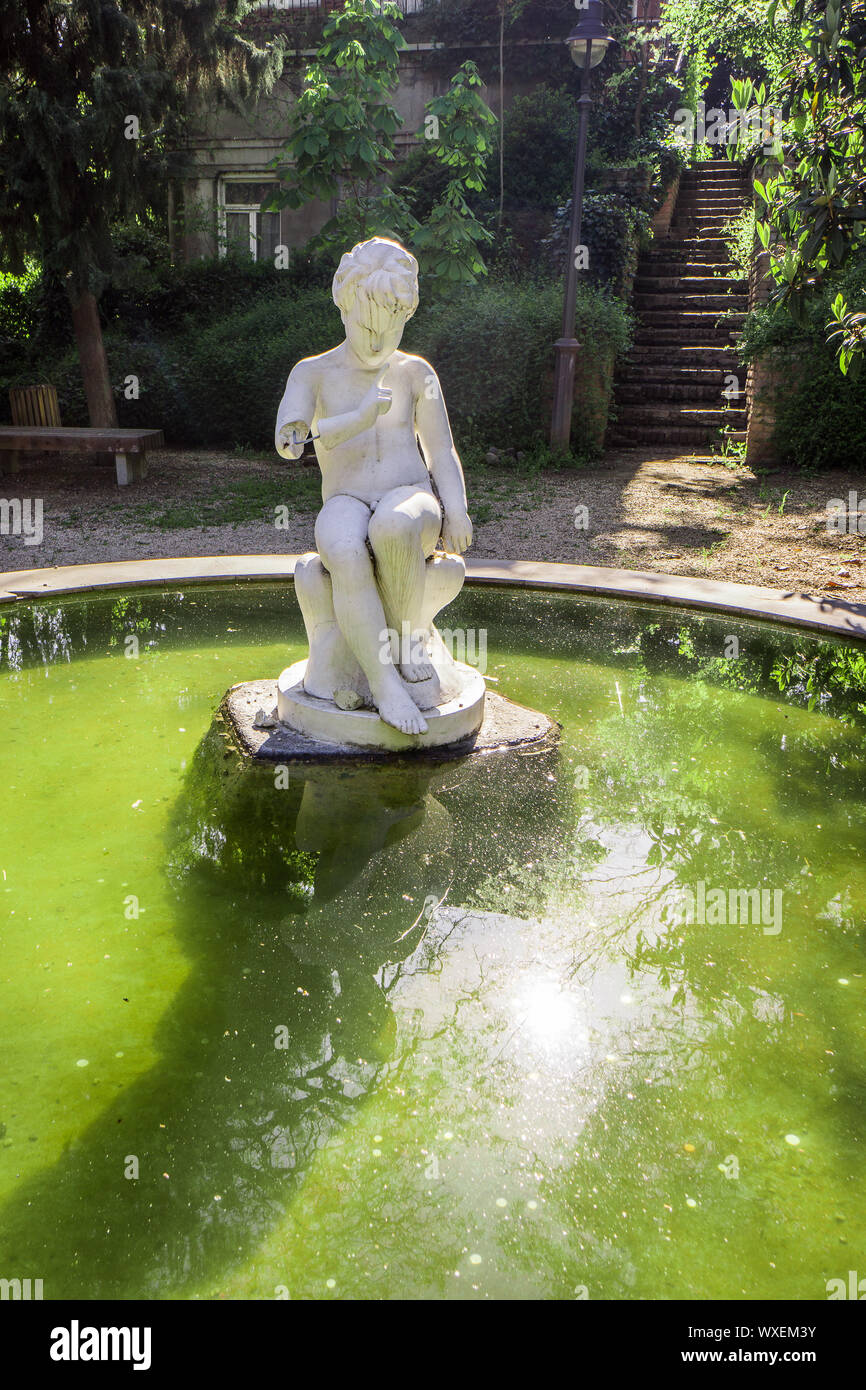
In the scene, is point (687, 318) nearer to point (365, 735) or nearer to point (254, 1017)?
point (365, 735)

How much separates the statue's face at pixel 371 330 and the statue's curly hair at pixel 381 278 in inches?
0.6

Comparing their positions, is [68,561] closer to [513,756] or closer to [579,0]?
[513,756]

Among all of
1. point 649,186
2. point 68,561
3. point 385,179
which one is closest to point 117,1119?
point 68,561

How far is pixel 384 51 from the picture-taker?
10.6 m

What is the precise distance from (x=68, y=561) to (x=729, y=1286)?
22.0 feet

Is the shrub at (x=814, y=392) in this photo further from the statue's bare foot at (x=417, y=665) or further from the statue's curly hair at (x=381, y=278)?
the statue's bare foot at (x=417, y=665)

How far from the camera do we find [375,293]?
3635mm

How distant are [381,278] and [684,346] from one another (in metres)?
10.6

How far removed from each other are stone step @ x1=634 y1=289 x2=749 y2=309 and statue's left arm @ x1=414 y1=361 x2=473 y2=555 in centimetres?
1086

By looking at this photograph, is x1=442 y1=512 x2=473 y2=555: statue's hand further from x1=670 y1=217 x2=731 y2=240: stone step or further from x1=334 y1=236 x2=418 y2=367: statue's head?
x1=670 y1=217 x2=731 y2=240: stone step

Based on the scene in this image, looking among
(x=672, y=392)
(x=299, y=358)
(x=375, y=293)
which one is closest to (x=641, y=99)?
(x=672, y=392)

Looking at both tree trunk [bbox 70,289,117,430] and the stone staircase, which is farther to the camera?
the stone staircase

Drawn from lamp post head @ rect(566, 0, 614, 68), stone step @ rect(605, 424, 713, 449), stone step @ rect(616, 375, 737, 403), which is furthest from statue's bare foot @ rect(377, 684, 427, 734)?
stone step @ rect(616, 375, 737, 403)

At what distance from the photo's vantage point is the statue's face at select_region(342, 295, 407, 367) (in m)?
3.69
